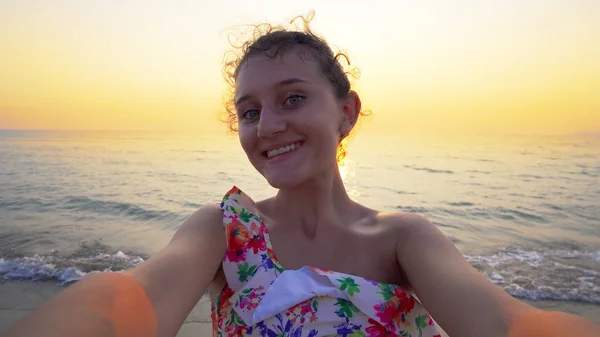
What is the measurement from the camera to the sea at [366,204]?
195 inches

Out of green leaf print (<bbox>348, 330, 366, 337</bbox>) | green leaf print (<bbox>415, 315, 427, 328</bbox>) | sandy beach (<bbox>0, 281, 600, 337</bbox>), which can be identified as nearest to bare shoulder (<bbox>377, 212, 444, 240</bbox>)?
green leaf print (<bbox>415, 315, 427, 328</bbox>)

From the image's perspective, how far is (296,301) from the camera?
1495 mm

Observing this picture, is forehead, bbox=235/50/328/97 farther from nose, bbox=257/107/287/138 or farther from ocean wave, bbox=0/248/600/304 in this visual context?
ocean wave, bbox=0/248/600/304

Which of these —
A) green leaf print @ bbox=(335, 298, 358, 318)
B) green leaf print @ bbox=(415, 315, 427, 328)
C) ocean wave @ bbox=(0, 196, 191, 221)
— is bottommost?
ocean wave @ bbox=(0, 196, 191, 221)

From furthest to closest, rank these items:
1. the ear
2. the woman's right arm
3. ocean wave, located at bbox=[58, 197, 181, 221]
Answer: ocean wave, located at bbox=[58, 197, 181, 221]
the ear
the woman's right arm

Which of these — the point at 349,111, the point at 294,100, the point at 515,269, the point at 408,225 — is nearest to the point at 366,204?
the point at 515,269

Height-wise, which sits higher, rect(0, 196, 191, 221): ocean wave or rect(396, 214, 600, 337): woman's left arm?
rect(396, 214, 600, 337): woman's left arm

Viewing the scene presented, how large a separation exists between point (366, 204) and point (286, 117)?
7821mm

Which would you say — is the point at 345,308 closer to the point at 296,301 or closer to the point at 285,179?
the point at 296,301

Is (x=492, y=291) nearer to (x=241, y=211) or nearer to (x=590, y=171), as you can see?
(x=241, y=211)

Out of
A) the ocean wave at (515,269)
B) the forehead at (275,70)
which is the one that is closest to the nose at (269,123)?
the forehead at (275,70)

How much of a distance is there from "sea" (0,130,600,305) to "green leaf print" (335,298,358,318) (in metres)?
1.60

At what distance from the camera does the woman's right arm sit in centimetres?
95

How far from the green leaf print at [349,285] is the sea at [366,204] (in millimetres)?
1560
